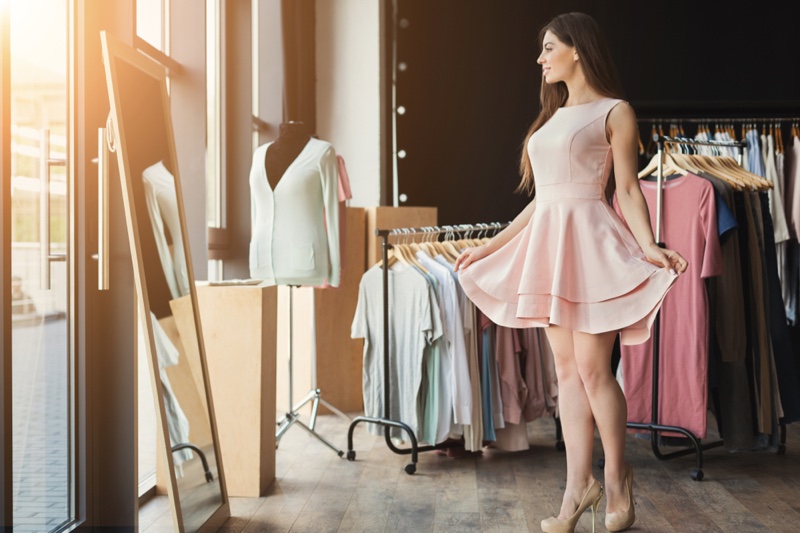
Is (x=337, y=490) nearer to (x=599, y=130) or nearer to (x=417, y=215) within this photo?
(x=599, y=130)

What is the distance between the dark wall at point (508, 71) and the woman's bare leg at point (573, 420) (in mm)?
3418

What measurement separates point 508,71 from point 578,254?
3.75 metres

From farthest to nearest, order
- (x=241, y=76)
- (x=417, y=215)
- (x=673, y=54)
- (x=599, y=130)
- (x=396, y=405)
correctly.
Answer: (x=673, y=54) < (x=417, y=215) < (x=241, y=76) < (x=396, y=405) < (x=599, y=130)

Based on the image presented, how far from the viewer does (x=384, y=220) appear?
212 inches

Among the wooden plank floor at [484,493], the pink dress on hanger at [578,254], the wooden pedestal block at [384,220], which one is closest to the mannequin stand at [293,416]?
the wooden plank floor at [484,493]

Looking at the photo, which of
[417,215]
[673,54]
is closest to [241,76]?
[417,215]

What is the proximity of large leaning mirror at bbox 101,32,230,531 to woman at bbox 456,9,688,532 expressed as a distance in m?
1.08

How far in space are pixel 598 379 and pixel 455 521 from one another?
2.38ft

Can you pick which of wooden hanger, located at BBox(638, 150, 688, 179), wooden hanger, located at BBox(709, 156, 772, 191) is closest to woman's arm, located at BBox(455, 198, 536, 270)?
wooden hanger, located at BBox(638, 150, 688, 179)

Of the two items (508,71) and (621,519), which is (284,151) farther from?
(508,71)

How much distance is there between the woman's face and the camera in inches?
112

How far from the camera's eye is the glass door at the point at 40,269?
7.39ft

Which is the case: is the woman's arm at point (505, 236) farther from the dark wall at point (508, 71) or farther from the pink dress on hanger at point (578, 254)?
the dark wall at point (508, 71)

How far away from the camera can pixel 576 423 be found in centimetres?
287
